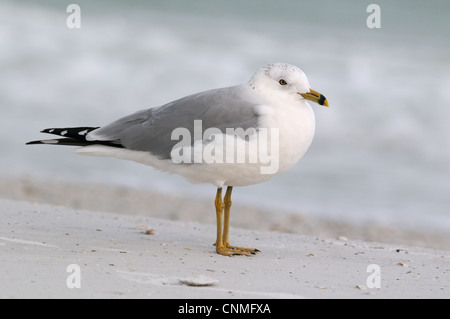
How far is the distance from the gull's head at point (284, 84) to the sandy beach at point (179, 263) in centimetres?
106

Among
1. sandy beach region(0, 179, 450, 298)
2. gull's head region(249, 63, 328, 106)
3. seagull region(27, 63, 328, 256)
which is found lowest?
sandy beach region(0, 179, 450, 298)

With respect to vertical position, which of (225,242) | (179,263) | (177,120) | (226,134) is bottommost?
(179,263)

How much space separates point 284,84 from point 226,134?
561 millimetres

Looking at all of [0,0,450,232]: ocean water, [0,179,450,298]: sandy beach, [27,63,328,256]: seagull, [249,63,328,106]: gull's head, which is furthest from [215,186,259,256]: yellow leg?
[0,0,450,232]: ocean water

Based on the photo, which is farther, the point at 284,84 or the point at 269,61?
the point at 269,61

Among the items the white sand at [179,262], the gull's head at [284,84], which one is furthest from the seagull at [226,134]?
the white sand at [179,262]

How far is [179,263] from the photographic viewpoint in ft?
13.6

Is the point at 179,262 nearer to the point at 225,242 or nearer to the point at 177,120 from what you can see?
the point at 225,242

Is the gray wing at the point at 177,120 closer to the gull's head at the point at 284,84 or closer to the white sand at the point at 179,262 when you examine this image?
the gull's head at the point at 284,84

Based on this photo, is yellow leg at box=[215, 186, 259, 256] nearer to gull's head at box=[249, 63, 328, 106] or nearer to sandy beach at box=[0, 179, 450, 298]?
sandy beach at box=[0, 179, 450, 298]

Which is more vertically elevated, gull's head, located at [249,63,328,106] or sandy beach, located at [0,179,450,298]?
gull's head, located at [249,63,328,106]

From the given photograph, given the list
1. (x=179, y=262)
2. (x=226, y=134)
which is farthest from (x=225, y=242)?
(x=226, y=134)

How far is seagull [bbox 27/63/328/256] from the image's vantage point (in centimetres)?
437
